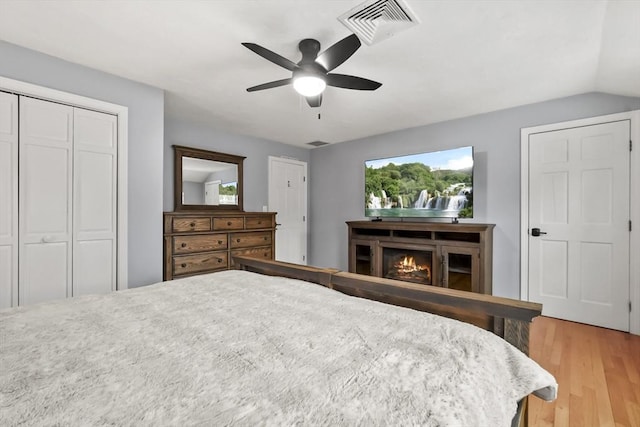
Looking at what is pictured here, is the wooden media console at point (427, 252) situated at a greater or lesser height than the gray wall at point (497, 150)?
lesser

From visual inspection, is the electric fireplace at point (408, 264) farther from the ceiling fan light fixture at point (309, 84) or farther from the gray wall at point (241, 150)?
the ceiling fan light fixture at point (309, 84)

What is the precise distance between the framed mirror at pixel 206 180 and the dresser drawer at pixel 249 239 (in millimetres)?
623

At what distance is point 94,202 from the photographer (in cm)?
249

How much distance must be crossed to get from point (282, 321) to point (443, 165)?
3.23 metres

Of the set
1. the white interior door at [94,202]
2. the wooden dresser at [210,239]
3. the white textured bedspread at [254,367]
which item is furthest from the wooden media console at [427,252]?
the white interior door at [94,202]

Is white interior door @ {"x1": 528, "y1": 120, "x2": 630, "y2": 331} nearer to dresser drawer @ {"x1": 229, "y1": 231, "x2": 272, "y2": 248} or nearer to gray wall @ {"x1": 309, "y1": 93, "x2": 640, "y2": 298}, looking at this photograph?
gray wall @ {"x1": 309, "y1": 93, "x2": 640, "y2": 298}

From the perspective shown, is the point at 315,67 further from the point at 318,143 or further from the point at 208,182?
the point at 318,143

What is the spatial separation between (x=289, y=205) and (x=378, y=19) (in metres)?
3.65

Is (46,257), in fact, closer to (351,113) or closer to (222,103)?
(222,103)

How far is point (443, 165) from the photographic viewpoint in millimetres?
3693

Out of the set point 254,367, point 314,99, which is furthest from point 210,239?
point 254,367

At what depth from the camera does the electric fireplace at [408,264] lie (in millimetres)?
3625

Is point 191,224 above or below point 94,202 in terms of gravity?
below

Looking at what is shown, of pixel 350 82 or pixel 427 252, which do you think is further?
pixel 427 252
